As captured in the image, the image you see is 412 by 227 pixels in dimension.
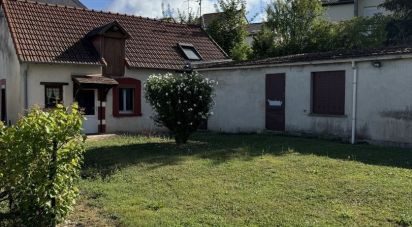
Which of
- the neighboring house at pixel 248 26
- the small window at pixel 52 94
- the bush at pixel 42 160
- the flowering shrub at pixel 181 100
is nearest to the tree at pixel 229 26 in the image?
the neighboring house at pixel 248 26

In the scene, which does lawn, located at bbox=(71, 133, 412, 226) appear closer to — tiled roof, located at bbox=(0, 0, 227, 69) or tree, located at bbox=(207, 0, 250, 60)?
tiled roof, located at bbox=(0, 0, 227, 69)

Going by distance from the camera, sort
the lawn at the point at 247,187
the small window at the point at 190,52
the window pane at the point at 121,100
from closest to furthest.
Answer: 1. the lawn at the point at 247,187
2. the window pane at the point at 121,100
3. the small window at the point at 190,52

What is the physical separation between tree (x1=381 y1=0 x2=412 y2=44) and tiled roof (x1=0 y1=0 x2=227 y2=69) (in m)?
8.57

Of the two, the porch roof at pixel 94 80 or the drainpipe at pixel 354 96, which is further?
the porch roof at pixel 94 80

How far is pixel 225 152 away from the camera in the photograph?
42.4 feet

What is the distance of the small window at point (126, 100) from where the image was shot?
22.0 metres

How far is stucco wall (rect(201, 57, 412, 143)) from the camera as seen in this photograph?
14547mm

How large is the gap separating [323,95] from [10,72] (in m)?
12.5

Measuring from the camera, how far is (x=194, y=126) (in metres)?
14.3

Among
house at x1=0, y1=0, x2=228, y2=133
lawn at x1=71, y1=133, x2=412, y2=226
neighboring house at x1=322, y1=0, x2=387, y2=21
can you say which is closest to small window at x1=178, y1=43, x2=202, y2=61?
house at x1=0, y1=0, x2=228, y2=133

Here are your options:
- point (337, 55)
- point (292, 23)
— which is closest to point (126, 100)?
point (337, 55)

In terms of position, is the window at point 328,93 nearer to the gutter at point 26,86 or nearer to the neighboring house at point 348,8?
the gutter at point 26,86

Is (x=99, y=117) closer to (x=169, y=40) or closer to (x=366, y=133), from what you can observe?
(x=169, y=40)

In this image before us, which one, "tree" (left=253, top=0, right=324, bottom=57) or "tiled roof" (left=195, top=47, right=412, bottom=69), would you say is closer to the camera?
"tiled roof" (left=195, top=47, right=412, bottom=69)
